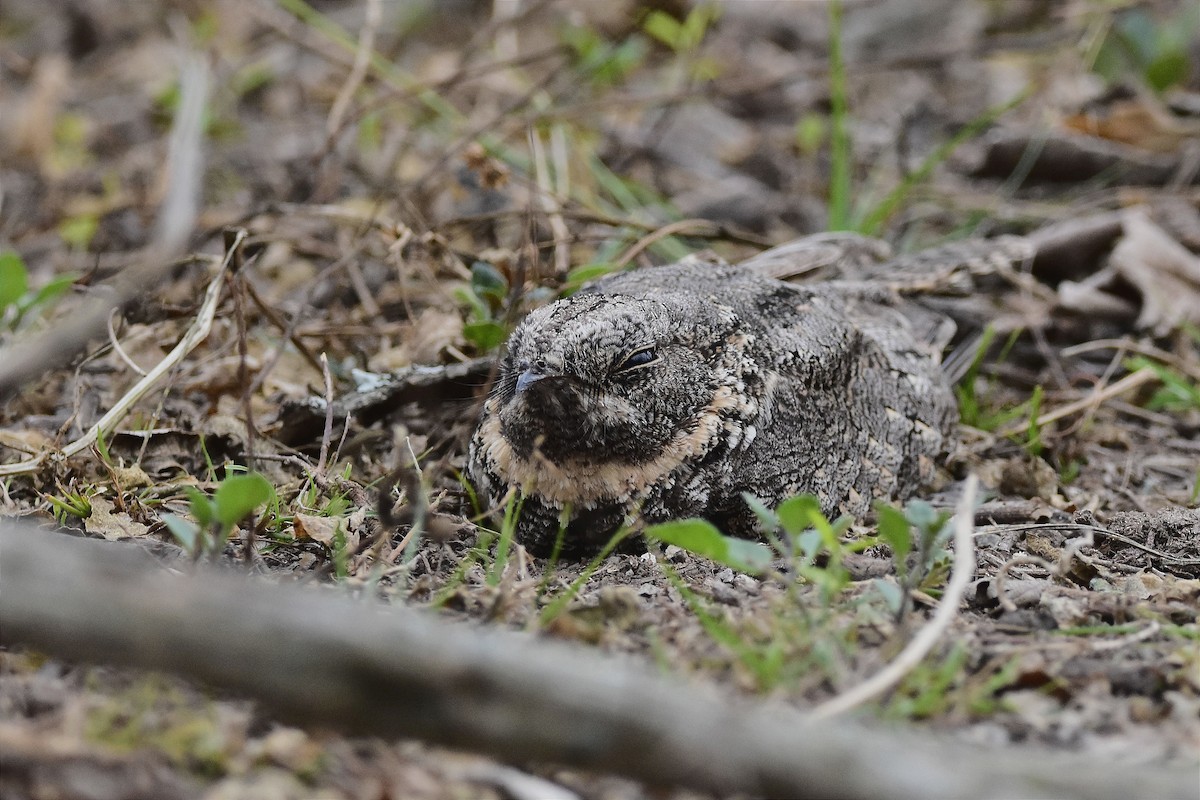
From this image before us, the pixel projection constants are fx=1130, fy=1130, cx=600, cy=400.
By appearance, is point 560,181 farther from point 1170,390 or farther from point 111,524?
point 111,524

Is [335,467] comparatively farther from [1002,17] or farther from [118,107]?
[1002,17]

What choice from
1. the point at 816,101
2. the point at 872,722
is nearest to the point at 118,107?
the point at 816,101

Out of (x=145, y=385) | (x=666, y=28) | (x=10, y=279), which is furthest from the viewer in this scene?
(x=666, y=28)

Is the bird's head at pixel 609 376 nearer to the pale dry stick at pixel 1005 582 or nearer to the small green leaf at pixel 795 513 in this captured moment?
the small green leaf at pixel 795 513

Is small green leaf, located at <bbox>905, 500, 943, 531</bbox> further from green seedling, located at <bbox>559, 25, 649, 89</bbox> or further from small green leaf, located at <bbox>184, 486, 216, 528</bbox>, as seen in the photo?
green seedling, located at <bbox>559, 25, 649, 89</bbox>

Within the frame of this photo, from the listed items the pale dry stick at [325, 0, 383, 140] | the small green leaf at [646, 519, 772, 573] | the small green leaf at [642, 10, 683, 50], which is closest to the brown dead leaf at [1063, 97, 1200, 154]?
the small green leaf at [642, 10, 683, 50]

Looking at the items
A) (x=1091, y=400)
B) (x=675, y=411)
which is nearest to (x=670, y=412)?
(x=675, y=411)
